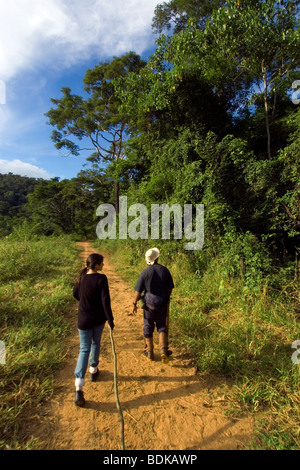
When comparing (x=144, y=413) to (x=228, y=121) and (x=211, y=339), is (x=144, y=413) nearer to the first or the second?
(x=211, y=339)

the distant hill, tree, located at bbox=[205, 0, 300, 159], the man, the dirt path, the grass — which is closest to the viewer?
the dirt path

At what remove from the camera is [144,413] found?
204cm

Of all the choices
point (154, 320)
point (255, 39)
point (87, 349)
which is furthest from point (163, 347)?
point (255, 39)

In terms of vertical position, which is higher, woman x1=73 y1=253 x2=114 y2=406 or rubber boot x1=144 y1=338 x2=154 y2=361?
woman x1=73 y1=253 x2=114 y2=406

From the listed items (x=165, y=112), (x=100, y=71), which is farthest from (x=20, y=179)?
(x=165, y=112)

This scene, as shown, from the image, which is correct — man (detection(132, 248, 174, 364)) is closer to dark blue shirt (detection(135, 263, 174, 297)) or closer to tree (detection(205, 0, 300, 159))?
dark blue shirt (detection(135, 263, 174, 297))

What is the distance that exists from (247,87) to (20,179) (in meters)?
54.3

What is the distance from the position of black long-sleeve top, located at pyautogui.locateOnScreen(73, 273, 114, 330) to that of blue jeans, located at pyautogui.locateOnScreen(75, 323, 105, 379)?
115 millimetres

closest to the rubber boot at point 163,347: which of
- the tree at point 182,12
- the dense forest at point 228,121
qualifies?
the dense forest at point 228,121

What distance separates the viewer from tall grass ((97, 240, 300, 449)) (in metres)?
2.00

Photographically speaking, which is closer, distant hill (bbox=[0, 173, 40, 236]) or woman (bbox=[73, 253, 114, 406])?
woman (bbox=[73, 253, 114, 406])

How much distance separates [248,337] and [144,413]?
1.79m

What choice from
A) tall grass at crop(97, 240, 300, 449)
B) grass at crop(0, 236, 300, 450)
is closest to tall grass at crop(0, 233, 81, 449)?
grass at crop(0, 236, 300, 450)

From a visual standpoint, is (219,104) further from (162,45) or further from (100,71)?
(100,71)
